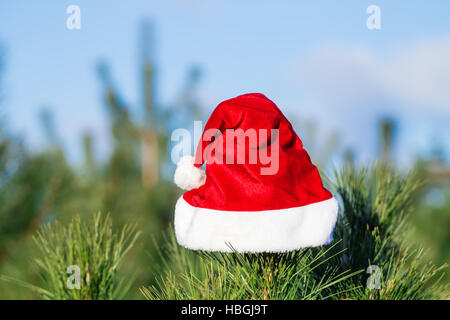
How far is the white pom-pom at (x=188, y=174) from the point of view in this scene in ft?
1.70

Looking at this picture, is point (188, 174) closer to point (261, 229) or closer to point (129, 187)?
point (261, 229)

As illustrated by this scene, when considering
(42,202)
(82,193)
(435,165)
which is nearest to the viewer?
(42,202)

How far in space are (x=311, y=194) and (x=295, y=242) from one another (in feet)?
0.21

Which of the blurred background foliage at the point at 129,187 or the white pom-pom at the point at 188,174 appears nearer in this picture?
the white pom-pom at the point at 188,174

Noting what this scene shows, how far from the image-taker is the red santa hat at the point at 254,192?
0.47m

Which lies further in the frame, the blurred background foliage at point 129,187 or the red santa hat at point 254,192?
the blurred background foliage at point 129,187

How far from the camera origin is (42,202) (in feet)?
3.75

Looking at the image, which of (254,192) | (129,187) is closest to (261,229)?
(254,192)

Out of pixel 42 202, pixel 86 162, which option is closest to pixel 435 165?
Result: pixel 42 202

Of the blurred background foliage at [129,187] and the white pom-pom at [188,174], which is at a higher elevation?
the white pom-pom at [188,174]

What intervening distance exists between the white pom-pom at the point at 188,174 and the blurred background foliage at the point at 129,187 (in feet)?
0.28

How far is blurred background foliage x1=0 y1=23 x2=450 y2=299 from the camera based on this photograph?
1.04 meters
